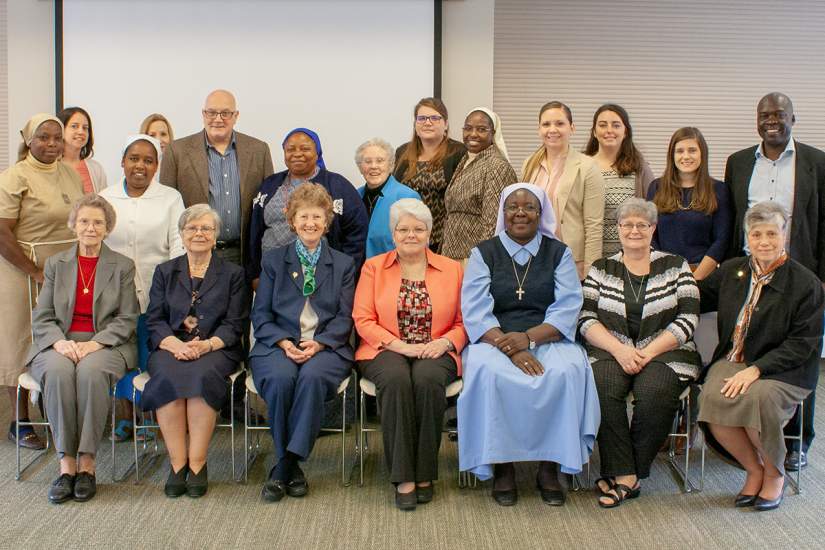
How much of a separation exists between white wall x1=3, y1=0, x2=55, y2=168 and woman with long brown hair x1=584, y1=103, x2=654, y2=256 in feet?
11.8

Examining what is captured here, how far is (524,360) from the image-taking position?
336cm

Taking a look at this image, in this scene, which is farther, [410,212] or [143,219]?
[143,219]

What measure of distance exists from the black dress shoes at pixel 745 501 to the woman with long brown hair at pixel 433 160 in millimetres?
1843

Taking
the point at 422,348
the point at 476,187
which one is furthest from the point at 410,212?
the point at 422,348

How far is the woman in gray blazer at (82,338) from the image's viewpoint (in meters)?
3.37

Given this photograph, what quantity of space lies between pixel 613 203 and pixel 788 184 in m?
0.81

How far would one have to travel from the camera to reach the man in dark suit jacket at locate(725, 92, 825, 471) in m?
3.87

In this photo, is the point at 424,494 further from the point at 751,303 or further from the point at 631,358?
the point at 751,303

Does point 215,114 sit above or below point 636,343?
above

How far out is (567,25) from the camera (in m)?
5.83

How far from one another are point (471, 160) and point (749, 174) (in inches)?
52.8

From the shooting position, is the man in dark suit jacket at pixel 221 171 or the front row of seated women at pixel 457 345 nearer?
the front row of seated women at pixel 457 345

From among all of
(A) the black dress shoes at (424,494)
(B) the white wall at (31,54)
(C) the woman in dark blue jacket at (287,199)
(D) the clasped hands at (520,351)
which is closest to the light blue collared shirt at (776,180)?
(D) the clasped hands at (520,351)

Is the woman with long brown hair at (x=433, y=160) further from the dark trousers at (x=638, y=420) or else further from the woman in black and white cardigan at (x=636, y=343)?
the dark trousers at (x=638, y=420)
